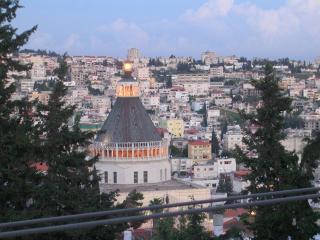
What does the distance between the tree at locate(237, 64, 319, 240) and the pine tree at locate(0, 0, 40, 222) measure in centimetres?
273

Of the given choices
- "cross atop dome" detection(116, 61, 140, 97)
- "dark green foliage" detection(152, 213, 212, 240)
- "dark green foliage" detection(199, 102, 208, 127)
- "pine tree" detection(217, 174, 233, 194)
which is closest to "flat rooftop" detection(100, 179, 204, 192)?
"cross atop dome" detection(116, 61, 140, 97)

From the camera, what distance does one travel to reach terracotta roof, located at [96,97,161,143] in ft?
107

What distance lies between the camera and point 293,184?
1065 centimetres

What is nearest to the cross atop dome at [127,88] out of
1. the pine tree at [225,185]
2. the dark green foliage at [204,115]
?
the pine tree at [225,185]

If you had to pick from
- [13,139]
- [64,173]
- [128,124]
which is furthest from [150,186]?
[13,139]

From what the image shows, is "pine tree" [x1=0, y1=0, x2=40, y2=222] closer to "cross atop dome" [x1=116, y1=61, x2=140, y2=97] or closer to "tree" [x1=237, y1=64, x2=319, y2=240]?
"tree" [x1=237, y1=64, x2=319, y2=240]

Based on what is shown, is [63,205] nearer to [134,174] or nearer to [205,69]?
[134,174]

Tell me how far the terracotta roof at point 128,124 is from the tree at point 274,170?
20.5 meters

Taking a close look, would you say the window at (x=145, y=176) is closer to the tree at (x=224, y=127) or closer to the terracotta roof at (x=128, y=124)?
the terracotta roof at (x=128, y=124)

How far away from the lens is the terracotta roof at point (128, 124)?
107 ft

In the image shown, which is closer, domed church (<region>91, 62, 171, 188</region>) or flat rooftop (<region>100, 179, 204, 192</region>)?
flat rooftop (<region>100, 179, 204, 192</region>)

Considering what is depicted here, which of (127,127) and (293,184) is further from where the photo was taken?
(127,127)

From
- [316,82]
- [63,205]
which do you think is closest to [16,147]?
[63,205]

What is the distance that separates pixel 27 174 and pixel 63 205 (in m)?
0.75
